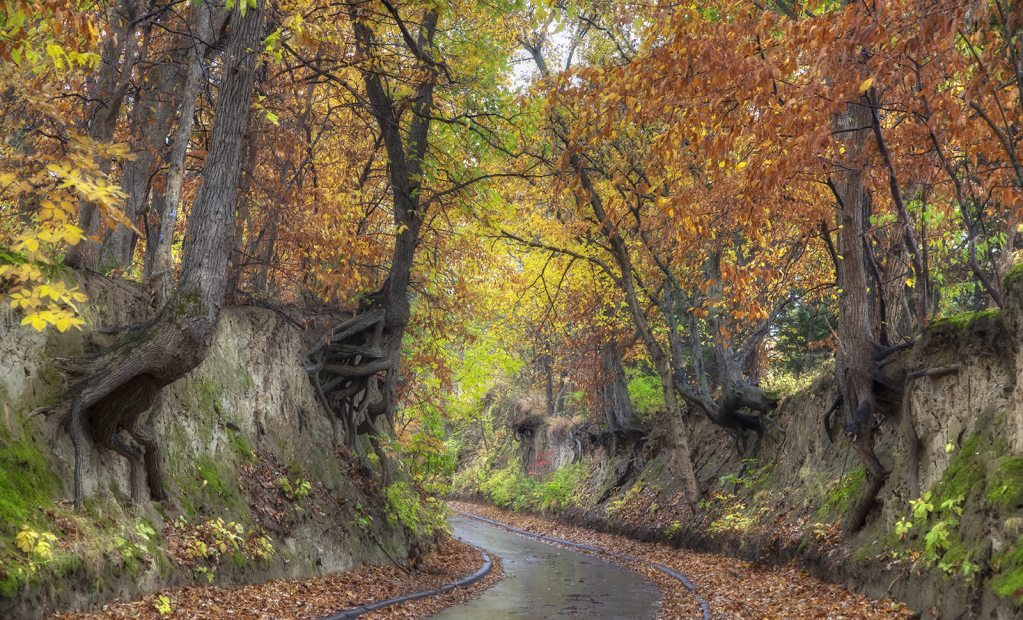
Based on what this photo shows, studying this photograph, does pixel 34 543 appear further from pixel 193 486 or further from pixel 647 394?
pixel 647 394

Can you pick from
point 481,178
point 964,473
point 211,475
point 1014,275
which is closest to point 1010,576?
point 964,473

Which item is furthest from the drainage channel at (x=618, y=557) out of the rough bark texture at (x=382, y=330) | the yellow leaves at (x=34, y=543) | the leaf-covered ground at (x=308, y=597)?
the rough bark texture at (x=382, y=330)

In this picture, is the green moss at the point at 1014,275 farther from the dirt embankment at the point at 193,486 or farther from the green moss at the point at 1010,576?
the dirt embankment at the point at 193,486

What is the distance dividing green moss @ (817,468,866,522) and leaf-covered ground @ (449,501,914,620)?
1.20m

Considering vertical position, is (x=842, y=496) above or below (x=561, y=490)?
above

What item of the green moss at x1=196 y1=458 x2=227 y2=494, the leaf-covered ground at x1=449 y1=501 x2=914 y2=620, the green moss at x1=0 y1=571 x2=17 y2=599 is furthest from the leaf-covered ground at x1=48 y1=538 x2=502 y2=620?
the leaf-covered ground at x1=449 y1=501 x2=914 y2=620

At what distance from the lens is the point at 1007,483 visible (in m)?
7.58

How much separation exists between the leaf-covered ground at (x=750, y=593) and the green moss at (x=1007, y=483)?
180 centimetres

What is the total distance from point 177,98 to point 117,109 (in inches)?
120

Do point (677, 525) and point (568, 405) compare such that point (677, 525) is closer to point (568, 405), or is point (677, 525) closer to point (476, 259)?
point (476, 259)

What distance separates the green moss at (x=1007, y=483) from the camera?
24.3ft

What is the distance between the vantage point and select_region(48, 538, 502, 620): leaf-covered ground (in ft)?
25.2

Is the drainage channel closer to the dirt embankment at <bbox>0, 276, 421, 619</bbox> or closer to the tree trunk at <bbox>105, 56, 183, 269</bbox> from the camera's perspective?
the dirt embankment at <bbox>0, 276, 421, 619</bbox>

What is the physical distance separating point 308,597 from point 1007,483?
29.0ft
